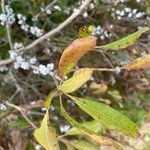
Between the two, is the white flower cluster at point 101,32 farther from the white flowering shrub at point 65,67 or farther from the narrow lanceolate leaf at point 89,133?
the narrow lanceolate leaf at point 89,133

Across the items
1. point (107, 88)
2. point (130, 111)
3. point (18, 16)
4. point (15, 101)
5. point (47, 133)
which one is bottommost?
point (130, 111)

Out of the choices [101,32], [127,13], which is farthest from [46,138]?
[127,13]

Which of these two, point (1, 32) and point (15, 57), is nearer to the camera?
point (15, 57)

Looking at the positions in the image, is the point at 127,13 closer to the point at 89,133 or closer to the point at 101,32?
the point at 101,32

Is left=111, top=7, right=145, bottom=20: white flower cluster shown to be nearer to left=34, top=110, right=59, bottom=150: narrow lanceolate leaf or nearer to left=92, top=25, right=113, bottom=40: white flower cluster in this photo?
left=92, top=25, right=113, bottom=40: white flower cluster

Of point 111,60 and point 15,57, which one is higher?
point 15,57

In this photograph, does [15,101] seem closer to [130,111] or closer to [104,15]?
[104,15]

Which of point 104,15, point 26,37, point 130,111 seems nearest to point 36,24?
point 26,37
